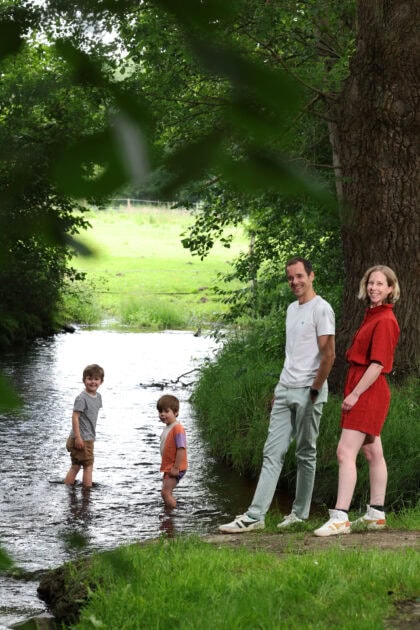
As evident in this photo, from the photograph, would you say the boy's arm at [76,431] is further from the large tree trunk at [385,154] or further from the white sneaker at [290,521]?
the large tree trunk at [385,154]

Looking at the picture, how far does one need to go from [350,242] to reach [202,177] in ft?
28.8

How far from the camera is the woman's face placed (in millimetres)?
6164

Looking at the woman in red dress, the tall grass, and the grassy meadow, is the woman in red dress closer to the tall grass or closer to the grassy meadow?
the tall grass

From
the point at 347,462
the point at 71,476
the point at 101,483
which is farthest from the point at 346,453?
the point at 101,483

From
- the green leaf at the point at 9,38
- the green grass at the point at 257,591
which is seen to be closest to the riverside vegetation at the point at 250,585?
the green grass at the point at 257,591

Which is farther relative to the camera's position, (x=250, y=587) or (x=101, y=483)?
(x=101, y=483)

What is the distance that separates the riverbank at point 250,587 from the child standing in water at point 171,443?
2251 millimetres

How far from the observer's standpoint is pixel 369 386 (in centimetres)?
620

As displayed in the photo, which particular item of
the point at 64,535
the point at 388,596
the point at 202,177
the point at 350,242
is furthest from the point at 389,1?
the point at 202,177

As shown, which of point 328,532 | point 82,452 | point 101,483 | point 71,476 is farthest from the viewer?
point 101,483

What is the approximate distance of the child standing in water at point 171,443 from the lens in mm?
8109

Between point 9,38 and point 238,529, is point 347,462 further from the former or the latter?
point 9,38

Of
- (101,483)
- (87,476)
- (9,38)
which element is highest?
(9,38)

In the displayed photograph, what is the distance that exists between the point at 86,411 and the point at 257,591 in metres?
4.33
